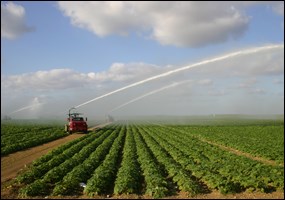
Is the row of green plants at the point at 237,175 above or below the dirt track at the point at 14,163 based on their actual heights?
below

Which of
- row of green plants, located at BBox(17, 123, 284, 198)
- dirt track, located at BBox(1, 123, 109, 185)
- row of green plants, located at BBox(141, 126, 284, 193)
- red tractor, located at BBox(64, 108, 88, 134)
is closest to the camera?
row of green plants, located at BBox(17, 123, 284, 198)

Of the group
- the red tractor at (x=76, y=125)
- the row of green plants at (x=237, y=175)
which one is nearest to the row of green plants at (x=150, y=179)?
the row of green plants at (x=237, y=175)

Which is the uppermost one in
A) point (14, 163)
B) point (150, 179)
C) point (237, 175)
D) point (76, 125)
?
point (76, 125)

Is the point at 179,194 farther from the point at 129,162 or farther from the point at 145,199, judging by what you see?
the point at 129,162

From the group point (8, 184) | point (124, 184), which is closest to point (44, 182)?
point (8, 184)

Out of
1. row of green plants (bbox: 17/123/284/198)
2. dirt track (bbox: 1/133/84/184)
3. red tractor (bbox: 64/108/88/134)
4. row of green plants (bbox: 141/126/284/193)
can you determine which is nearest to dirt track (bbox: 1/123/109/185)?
dirt track (bbox: 1/133/84/184)

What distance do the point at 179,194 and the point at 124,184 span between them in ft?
7.68

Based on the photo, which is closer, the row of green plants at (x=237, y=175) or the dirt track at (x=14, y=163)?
the row of green plants at (x=237, y=175)

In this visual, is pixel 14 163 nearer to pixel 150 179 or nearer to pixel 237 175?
pixel 150 179

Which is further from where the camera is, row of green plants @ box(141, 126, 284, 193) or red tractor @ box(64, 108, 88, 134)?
red tractor @ box(64, 108, 88, 134)

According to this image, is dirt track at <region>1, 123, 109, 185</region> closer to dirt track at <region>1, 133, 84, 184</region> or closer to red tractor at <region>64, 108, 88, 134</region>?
dirt track at <region>1, 133, 84, 184</region>

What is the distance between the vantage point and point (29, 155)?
2512 cm

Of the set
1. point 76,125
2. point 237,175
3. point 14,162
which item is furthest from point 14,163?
point 76,125

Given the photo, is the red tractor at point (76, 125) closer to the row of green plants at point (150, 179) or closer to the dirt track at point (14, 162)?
the dirt track at point (14, 162)
